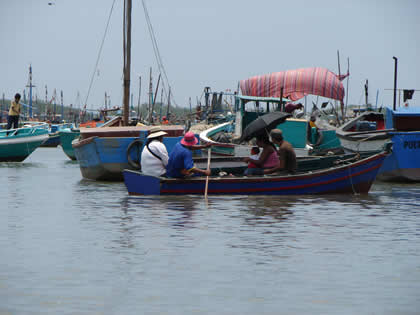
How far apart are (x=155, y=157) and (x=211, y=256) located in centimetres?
824

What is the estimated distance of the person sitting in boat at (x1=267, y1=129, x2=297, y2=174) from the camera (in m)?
18.4

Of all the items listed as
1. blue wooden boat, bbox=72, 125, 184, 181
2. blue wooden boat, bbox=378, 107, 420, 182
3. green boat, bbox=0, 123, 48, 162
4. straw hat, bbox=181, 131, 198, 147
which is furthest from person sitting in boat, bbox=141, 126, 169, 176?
green boat, bbox=0, 123, 48, 162

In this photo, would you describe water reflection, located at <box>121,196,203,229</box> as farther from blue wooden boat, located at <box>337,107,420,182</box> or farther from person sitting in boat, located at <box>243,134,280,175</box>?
blue wooden boat, located at <box>337,107,420,182</box>

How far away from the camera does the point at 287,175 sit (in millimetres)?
18672

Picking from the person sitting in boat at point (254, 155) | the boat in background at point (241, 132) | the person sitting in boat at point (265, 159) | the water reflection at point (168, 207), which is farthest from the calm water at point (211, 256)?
the boat in background at point (241, 132)

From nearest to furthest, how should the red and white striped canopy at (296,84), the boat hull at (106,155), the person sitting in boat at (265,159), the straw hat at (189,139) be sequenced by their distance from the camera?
the straw hat at (189,139)
the person sitting in boat at (265,159)
the boat hull at (106,155)
the red and white striped canopy at (296,84)

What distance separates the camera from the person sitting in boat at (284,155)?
1844 cm

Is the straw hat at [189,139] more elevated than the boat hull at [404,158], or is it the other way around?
the straw hat at [189,139]

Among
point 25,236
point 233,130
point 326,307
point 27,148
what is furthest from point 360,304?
point 27,148

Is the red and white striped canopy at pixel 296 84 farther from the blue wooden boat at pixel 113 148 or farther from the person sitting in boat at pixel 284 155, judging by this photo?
the person sitting in boat at pixel 284 155

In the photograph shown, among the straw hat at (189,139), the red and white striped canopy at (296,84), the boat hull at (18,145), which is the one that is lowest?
the boat hull at (18,145)

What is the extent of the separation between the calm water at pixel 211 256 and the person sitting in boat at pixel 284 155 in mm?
775

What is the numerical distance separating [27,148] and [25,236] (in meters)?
27.0

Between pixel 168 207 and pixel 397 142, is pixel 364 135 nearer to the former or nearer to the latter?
pixel 397 142
